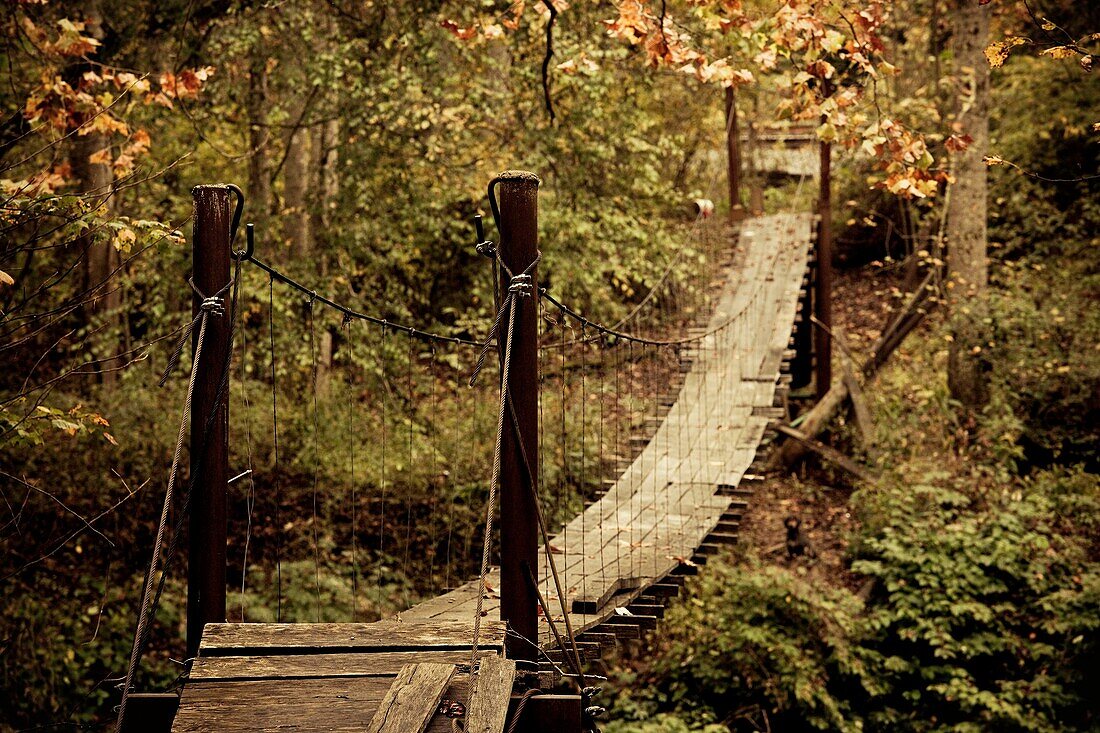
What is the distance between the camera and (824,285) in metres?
7.77

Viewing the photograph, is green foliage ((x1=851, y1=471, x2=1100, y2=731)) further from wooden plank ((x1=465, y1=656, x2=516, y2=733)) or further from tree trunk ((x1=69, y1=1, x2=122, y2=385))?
tree trunk ((x1=69, y1=1, x2=122, y2=385))

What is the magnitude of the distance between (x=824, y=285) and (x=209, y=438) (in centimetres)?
619

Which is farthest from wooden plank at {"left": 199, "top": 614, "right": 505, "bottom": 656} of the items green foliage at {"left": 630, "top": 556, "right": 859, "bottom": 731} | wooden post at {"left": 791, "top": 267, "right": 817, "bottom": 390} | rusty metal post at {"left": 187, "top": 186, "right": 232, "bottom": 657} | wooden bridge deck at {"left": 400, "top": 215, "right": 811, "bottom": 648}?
wooden post at {"left": 791, "top": 267, "right": 817, "bottom": 390}

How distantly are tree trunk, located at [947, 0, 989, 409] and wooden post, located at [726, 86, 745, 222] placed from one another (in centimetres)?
176

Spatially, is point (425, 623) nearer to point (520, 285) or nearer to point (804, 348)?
point (520, 285)

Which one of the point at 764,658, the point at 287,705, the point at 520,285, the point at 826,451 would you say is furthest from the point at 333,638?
the point at 826,451

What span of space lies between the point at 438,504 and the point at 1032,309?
15.0ft

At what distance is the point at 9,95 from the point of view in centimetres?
652

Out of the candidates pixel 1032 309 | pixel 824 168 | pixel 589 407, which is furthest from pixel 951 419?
pixel 589 407

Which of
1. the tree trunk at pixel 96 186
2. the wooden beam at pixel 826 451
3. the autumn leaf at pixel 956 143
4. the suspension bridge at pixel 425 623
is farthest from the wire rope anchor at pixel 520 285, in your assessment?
the wooden beam at pixel 826 451

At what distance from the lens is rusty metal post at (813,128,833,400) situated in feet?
24.9

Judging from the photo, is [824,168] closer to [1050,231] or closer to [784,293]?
[784,293]

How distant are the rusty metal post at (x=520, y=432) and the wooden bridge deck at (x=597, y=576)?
5.9 inches

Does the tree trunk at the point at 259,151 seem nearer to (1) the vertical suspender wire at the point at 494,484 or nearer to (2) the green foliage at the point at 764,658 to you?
(2) the green foliage at the point at 764,658
